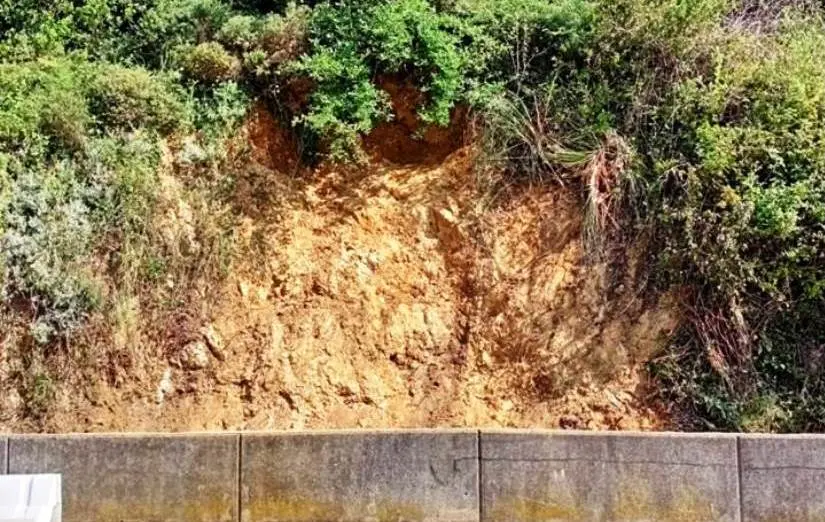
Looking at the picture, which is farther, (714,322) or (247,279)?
(247,279)

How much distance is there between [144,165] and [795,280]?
524cm

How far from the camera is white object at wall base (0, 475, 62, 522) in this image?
327 centimetres

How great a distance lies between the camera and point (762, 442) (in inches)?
212

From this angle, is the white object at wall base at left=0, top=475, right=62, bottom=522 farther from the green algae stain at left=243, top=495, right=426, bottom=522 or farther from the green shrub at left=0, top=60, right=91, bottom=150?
the green shrub at left=0, top=60, right=91, bottom=150

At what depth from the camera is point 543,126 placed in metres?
6.89

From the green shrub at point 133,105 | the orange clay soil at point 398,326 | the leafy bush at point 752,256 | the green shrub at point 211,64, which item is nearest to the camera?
the leafy bush at point 752,256

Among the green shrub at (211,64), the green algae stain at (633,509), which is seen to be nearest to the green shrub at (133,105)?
the green shrub at (211,64)

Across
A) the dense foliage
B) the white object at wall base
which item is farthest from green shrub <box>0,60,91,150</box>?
the white object at wall base

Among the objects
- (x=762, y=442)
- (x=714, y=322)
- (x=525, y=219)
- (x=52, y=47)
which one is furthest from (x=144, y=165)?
(x=762, y=442)

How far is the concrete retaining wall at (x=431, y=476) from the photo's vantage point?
5352 millimetres

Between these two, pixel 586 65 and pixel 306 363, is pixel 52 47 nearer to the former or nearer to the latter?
pixel 306 363

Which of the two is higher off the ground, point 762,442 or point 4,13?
point 4,13

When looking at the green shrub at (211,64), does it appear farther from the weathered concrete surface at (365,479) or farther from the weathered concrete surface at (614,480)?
the weathered concrete surface at (614,480)

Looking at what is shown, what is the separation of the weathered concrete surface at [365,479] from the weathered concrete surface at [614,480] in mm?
256
